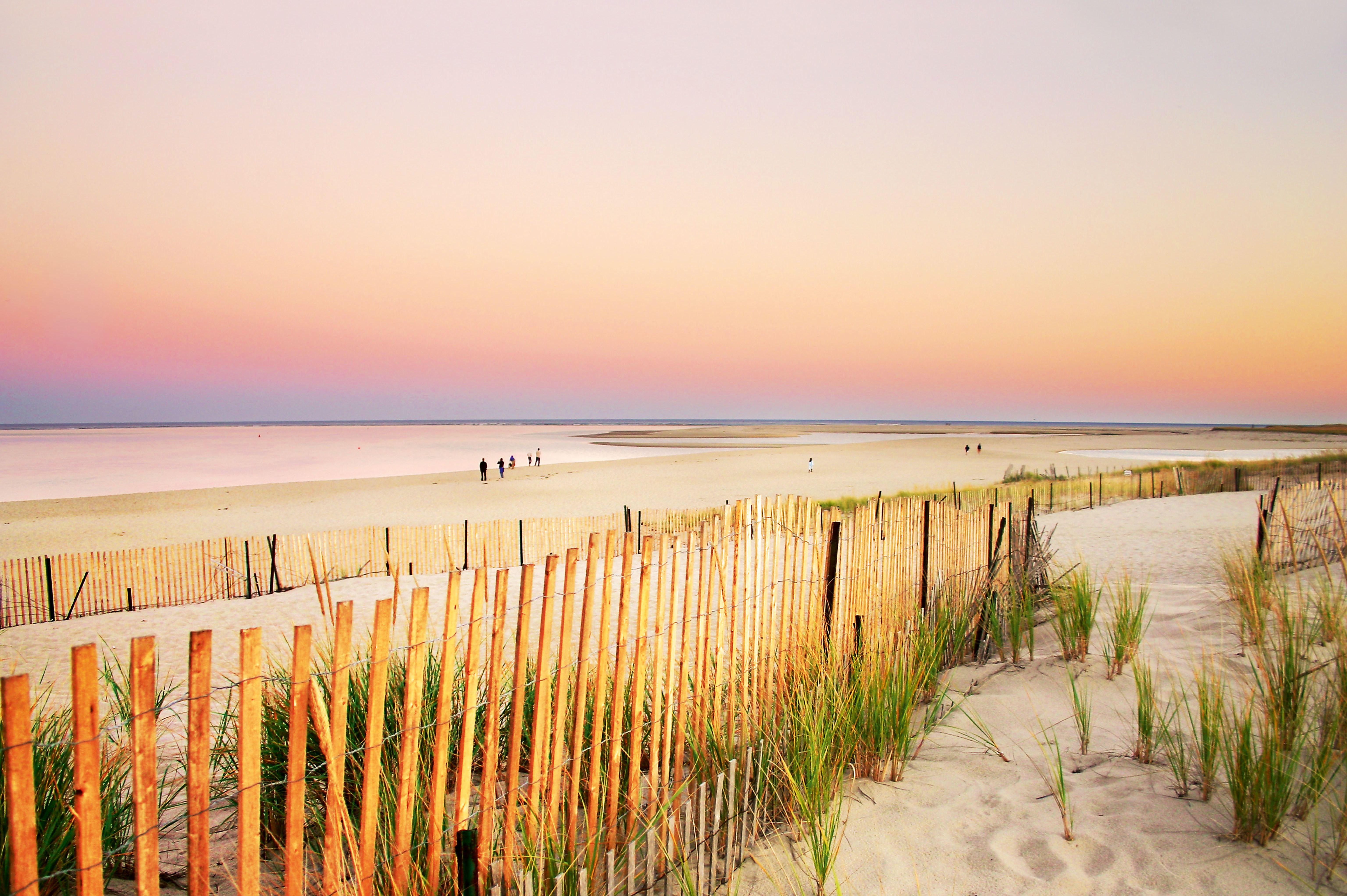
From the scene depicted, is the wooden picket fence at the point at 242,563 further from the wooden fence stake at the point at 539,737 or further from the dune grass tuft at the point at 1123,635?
the dune grass tuft at the point at 1123,635

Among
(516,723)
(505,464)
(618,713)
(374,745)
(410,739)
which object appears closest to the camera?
(374,745)

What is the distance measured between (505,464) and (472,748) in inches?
1448

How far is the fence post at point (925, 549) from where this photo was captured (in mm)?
5219

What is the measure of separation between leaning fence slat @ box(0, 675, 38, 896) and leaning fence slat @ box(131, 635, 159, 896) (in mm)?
159

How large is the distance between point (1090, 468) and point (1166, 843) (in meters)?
38.7

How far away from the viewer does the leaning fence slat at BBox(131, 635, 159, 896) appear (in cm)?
140

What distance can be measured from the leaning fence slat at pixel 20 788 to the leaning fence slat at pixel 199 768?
0.84 ft

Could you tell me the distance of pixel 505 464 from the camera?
37781 millimetres

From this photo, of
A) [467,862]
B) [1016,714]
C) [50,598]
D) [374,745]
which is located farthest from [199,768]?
[50,598]

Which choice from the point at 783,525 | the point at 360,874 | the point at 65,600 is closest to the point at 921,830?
the point at 783,525

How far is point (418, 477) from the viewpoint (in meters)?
33.9

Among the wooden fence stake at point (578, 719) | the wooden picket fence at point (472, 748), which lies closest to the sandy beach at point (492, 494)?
the wooden picket fence at point (472, 748)

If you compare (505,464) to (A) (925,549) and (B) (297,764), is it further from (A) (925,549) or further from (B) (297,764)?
(B) (297,764)

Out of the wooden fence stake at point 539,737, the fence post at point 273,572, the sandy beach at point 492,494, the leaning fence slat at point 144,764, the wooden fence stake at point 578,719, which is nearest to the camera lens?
the leaning fence slat at point 144,764
